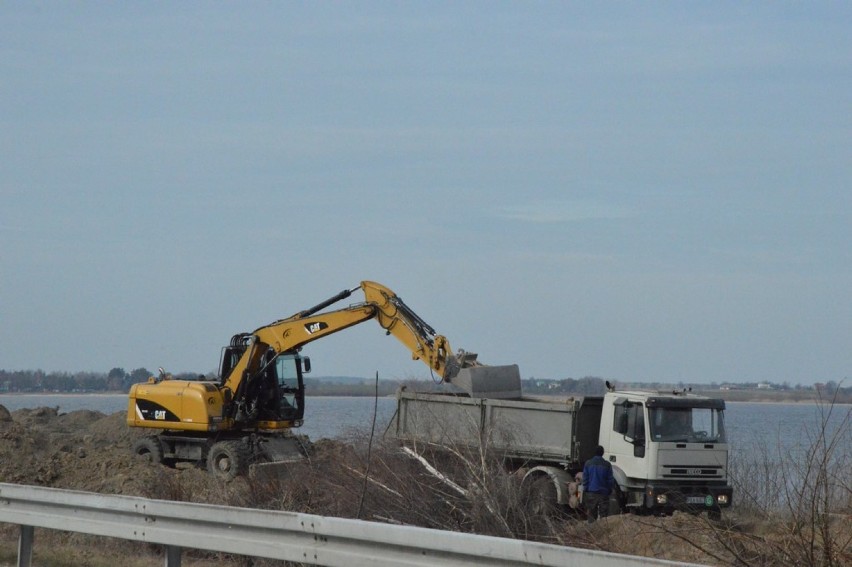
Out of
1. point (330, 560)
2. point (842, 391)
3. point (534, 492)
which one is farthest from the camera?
point (534, 492)

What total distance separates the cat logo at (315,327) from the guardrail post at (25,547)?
12709mm

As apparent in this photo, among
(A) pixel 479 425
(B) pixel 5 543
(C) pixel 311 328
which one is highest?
(C) pixel 311 328

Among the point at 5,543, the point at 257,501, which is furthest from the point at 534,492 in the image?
the point at 5,543

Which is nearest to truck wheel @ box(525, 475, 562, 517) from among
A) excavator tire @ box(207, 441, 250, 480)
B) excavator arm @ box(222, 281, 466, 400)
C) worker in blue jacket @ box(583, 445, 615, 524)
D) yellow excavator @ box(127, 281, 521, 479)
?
worker in blue jacket @ box(583, 445, 615, 524)

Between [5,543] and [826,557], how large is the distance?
8.60 meters

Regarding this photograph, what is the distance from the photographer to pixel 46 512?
A: 10102 millimetres

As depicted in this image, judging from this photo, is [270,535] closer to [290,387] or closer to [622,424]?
[622,424]

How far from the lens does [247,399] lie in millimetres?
23906

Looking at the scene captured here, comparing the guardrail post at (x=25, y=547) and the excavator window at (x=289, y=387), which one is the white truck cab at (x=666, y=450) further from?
the guardrail post at (x=25, y=547)

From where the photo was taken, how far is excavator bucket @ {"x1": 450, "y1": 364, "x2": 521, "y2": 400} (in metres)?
19.5

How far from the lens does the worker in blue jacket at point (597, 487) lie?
53.8ft

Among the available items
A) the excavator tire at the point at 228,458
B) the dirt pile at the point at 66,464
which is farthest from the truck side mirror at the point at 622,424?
the excavator tire at the point at 228,458

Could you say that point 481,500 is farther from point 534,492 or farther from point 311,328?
point 311,328

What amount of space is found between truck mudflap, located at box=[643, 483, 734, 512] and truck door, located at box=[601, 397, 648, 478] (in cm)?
35
